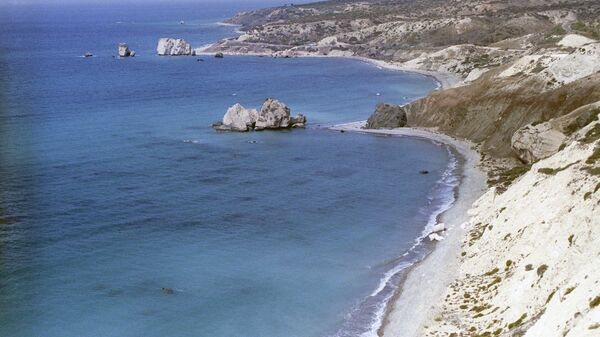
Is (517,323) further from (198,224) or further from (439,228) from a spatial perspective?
(198,224)

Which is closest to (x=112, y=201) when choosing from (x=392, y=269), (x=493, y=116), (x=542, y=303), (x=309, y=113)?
(x=392, y=269)

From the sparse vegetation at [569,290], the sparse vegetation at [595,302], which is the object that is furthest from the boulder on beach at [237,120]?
the sparse vegetation at [595,302]

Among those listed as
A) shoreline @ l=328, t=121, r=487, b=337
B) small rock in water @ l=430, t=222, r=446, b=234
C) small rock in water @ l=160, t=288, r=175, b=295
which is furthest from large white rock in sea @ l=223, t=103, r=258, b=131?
small rock in water @ l=160, t=288, r=175, b=295

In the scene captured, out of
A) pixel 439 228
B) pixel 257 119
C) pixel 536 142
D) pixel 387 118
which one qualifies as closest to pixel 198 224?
pixel 439 228

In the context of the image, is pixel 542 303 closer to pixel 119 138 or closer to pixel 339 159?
pixel 339 159

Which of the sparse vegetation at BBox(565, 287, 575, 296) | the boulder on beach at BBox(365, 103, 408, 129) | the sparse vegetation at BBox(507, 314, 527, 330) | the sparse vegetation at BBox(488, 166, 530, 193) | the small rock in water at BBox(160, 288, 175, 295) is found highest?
the boulder on beach at BBox(365, 103, 408, 129)

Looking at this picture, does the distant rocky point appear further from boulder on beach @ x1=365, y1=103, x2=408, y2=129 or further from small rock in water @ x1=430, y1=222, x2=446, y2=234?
small rock in water @ x1=430, y1=222, x2=446, y2=234
